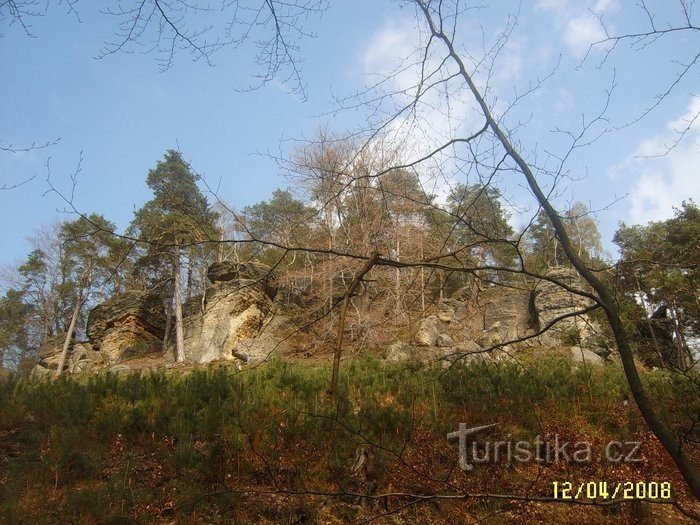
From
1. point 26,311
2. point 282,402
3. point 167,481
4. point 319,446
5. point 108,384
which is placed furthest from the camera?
point 26,311

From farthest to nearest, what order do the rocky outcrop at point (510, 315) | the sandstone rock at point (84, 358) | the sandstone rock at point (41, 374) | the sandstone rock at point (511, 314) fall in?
the sandstone rock at point (84, 358) → the sandstone rock at point (511, 314) → the rocky outcrop at point (510, 315) → the sandstone rock at point (41, 374)

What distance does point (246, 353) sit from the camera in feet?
61.6

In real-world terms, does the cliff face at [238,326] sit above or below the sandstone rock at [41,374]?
above

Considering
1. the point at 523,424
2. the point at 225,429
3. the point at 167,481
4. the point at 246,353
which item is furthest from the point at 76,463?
the point at 246,353

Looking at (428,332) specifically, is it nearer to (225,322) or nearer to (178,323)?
(225,322)

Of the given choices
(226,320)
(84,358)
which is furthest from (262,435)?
(84,358)

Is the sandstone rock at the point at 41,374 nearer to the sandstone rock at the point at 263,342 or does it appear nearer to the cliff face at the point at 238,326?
the cliff face at the point at 238,326

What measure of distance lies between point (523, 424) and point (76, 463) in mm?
5491

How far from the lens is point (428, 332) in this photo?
17.8 m

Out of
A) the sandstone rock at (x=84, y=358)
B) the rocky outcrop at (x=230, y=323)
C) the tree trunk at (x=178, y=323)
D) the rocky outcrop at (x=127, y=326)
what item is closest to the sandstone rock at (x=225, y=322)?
the rocky outcrop at (x=230, y=323)

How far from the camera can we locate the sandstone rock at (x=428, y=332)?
17172 mm

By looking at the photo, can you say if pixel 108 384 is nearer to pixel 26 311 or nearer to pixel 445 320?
pixel 445 320

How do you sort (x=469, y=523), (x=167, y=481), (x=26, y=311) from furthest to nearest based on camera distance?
1. (x=26, y=311)
2. (x=167, y=481)
3. (x=469, y=523)

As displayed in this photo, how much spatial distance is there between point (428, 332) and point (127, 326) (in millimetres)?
18416
